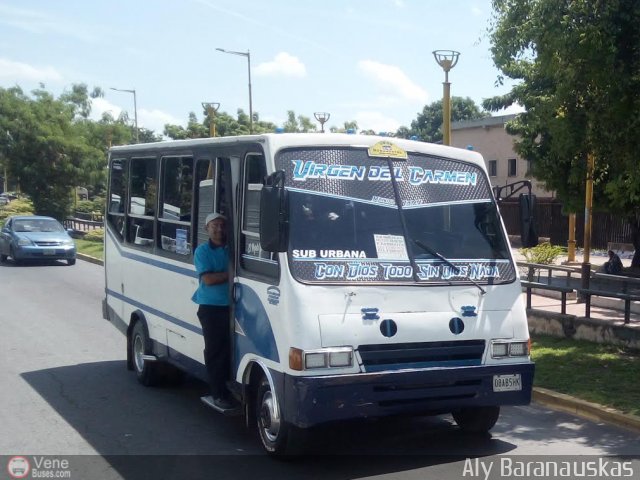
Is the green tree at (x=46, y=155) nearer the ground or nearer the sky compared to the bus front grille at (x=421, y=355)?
nearer the sky

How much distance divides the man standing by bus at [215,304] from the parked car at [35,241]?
60.8ft

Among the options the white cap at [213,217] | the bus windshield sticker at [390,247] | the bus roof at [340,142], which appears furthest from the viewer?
the white cap at [213,217]

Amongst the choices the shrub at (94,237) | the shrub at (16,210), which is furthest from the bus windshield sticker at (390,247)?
the shrub at (16,210)

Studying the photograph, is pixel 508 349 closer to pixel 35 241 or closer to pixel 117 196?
pixel 117 196

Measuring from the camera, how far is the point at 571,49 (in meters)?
9.32

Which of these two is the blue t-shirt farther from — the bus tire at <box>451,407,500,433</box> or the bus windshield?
the bus tire at <box>451,407,500,433</box>

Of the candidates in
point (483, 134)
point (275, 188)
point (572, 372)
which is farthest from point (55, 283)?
point (483, 134)

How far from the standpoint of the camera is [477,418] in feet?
23.8

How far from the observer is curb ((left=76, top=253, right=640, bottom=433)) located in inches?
300

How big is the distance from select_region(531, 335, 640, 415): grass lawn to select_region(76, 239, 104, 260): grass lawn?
18.7 m

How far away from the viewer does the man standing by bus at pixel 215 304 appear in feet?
23.6

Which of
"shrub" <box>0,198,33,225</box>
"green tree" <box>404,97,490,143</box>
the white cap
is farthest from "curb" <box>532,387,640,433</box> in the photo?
"green tree" <box>404,97,490,143</box>

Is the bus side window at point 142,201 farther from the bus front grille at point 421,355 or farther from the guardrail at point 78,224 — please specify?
the guardrail at point 78,224

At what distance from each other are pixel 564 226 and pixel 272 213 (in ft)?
98.0
